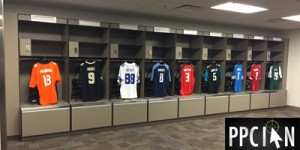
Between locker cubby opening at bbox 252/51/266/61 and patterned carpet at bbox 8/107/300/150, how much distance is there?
110 inches

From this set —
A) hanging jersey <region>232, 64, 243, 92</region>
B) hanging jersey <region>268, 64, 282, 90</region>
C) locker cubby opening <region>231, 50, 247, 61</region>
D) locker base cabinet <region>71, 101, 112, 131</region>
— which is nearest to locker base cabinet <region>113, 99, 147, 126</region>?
locker base cabinet <region>71, 101, 112, 131</region>

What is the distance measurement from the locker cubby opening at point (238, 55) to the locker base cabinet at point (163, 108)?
102 inches

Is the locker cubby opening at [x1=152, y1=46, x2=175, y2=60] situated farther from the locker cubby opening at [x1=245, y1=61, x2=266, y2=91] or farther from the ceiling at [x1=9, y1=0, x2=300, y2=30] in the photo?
the locker cubby opening at [x1=245, y1=61, x2=266, y2=91]

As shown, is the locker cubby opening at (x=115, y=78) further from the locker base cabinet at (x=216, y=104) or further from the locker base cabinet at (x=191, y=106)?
the locker base cabinet at (x=216, y=104)

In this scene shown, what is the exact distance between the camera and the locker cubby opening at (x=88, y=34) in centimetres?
465

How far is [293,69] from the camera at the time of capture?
22.9ft

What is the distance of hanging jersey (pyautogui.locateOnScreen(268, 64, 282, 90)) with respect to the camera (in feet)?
22.6

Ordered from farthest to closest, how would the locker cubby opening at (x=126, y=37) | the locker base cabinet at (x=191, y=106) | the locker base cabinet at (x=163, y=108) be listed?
1. the locker base cabinet at (x=191, y=106)
2. the locker cubby opening at (x=126, y=37)
3. the locker base cabinet at (x=163, y=108)

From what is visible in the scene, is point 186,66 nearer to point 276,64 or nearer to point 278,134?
point 276,64

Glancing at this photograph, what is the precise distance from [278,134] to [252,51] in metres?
6.36

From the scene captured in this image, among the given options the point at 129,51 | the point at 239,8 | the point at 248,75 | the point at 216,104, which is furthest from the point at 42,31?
the point at 248,75

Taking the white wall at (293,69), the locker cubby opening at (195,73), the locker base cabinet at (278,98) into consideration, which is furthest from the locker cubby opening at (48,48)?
the white wall at (293,69)

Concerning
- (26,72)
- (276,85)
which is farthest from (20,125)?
(276,85)

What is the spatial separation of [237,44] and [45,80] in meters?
5.20
